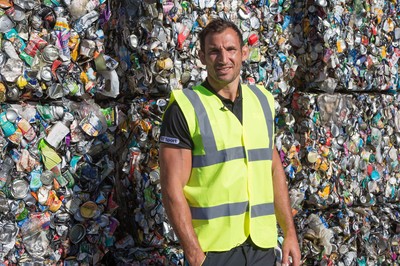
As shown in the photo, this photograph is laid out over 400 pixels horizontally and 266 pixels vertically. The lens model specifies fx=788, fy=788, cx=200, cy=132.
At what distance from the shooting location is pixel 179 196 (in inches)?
113

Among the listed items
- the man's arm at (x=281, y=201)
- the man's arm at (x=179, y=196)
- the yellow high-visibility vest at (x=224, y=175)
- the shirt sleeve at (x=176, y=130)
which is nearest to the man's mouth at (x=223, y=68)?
the yellow high-visibility vest at (x=224, y=175)

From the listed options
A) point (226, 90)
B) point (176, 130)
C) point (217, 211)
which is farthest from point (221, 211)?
point (226, 90)

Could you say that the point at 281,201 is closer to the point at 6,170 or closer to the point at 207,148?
the point at 207,148

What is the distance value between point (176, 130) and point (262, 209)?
0.48 m

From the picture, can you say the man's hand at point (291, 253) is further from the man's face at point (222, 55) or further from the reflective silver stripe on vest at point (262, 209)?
the man's face at point (222, 55)

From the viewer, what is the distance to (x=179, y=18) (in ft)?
12.2

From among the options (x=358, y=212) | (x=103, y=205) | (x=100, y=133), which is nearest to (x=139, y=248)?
(x=103, y=205)

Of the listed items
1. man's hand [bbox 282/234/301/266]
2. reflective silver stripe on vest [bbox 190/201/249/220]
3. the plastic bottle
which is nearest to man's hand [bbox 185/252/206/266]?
reflective silver stripe on vest [bbox 190/201/249/220]

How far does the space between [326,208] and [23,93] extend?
1829 mm

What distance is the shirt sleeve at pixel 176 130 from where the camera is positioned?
9.57ft

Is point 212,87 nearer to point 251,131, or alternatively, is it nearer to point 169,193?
point 251,131

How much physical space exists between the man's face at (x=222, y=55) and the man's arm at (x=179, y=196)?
12.9 inches

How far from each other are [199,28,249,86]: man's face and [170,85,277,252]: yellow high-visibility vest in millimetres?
90

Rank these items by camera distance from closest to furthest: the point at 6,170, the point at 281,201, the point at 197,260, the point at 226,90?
the point at 197,260, the point at 226,90, the point at 281,201, the point at 6,170
